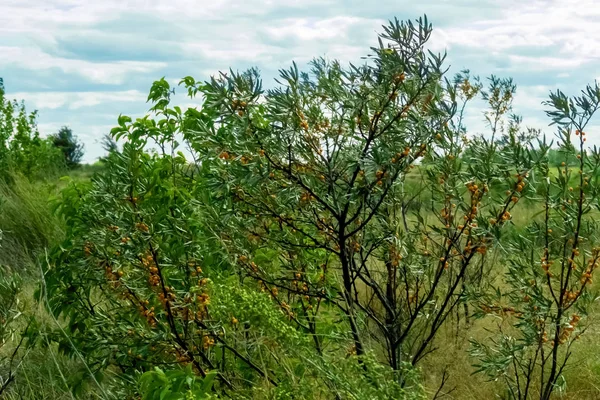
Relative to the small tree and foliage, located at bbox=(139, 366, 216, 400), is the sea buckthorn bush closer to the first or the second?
foliage, located at bbox=(139, 366, 216, 400)

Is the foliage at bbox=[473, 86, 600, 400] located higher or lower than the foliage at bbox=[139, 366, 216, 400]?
higher

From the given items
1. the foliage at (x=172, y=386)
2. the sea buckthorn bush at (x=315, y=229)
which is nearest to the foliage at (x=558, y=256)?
the sea buckthorn bush at (x=315, y=229)

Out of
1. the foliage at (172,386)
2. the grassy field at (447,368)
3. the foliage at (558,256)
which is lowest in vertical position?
the grassy field at (447,368)

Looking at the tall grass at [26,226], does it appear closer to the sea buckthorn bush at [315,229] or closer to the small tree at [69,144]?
the sea buckthorn bush at [315,229]

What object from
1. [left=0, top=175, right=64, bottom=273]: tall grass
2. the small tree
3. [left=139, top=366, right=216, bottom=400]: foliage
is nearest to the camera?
[left=139, top=366, right=216, bottom=400]: foliage

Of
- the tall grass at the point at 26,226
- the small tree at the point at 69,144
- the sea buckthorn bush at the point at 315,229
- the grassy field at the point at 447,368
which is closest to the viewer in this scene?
the sea buckthorn bush at the point at 315,229

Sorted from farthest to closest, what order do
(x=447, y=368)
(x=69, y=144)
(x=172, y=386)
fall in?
(x=69, y=144) < (x=447, y=368) < (x=172, y=386)

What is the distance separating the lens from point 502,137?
3.85 metres

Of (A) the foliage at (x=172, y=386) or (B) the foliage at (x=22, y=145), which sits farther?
(B) the foliage at (x=22, y=145)

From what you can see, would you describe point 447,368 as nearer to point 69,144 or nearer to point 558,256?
point 558,256

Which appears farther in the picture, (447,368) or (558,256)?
(447,368)

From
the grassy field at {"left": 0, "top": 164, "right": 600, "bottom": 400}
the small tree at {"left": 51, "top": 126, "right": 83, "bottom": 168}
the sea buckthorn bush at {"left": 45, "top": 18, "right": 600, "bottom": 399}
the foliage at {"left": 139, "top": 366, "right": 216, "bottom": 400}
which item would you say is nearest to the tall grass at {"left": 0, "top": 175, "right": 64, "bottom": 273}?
the grassy field at {"left": 0, "top": 164, "right": 600, "bottom": 400}

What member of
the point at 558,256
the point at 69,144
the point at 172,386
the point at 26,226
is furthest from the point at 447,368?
the point at 69,144

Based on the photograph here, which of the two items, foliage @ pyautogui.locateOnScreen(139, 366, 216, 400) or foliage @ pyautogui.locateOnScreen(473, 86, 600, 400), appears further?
foliage @ pyautogui.locateOnScreen(473, 86, 600, 400)
